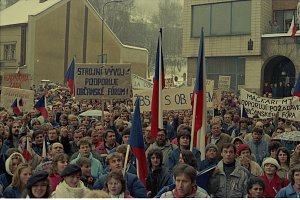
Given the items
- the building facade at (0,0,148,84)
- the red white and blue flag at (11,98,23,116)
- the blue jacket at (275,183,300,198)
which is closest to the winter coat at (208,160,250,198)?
the blue jacket at (275,183,300,198)

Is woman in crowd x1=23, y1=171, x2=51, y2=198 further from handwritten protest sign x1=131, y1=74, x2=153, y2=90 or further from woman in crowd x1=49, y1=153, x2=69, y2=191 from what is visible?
handwritten protest sign x1=131, y1=74, x2=153, y2=90

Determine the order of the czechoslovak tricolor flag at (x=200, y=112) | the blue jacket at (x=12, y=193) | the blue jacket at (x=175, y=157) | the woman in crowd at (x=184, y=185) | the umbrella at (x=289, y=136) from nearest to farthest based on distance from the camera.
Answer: the woman in crowd at (x=184, y=185) < the blue jacket at (x=12, y=193) < the blue jacket at (x=175, y=157) < the czechoslovak tricolor flag at (x=200, y=112) < the umbrella at (x=289, y=136)

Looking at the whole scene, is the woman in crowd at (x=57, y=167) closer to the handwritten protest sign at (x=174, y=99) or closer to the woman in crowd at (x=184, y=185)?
the woman in crowd at (x=184, y=185)

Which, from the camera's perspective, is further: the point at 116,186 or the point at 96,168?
the point at 96,168

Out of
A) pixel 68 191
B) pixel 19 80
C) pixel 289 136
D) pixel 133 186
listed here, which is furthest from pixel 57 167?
pixel 19 80

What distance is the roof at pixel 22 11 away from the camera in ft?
158

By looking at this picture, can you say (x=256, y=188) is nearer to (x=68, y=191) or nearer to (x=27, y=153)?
(x=68, y=191)

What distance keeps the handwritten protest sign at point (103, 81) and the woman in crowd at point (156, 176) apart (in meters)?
5.27

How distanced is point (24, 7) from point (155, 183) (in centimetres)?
4858

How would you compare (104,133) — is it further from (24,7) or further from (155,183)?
(24,7)

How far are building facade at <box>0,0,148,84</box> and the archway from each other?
17.4 m

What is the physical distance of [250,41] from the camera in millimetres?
37000

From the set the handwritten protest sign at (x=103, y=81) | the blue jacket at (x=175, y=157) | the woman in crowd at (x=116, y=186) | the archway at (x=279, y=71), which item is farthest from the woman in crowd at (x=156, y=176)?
the archway at (x=279, y=71)

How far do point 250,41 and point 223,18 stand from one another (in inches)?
109
